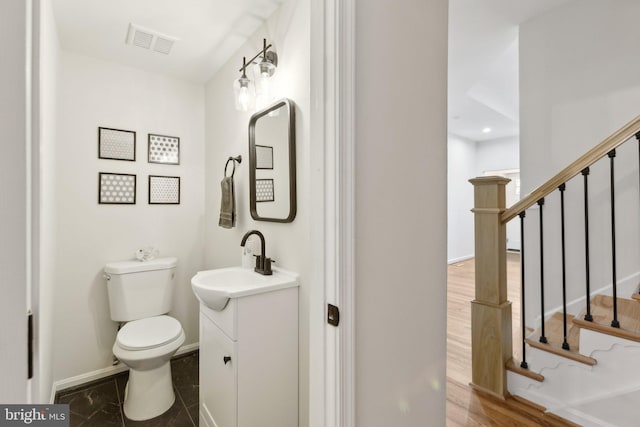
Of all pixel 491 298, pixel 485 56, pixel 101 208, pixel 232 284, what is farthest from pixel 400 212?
pixel 485 56

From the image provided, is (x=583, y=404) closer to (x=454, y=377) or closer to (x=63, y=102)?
(x=454, y=377)

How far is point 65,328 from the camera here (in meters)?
2.11

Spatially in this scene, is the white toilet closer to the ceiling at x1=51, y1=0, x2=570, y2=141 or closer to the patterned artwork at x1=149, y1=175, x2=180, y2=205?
the patterned artwork at x1=149, y1=175, x2=180, y2=205

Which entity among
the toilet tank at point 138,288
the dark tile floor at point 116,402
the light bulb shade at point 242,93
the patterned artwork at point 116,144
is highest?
the light bulb shade at point 242,93

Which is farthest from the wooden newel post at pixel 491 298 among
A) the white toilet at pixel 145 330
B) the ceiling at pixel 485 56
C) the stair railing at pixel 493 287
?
the white toilet at pixel 145 330

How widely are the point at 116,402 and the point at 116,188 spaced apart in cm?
153

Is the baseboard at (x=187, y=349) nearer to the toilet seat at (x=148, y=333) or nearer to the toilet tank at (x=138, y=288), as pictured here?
the toilet tank at (x=138, y=288)

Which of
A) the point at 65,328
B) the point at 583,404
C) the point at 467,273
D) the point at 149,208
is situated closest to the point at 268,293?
the point at 149,208

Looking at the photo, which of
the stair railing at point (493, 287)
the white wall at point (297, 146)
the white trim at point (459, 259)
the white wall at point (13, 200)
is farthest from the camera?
the white trim at point (459, 259)

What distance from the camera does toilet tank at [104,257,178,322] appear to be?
7.01 feet

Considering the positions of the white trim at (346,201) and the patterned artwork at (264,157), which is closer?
the white trim at (346,201)

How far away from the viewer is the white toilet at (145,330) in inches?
69.8

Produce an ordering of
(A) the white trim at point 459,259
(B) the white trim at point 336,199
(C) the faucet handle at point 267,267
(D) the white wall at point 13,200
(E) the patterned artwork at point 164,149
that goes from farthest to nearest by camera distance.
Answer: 1. (A) the white trim at point 459,259
2. (E) the patterned artwork at point 164,149
3. (C) the faucet handle at point 267,267
4. (B) the white trim at point 336,199
5. (D) the white wall at point 13,200

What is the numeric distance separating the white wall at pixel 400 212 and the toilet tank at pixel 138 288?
6.42 feet
